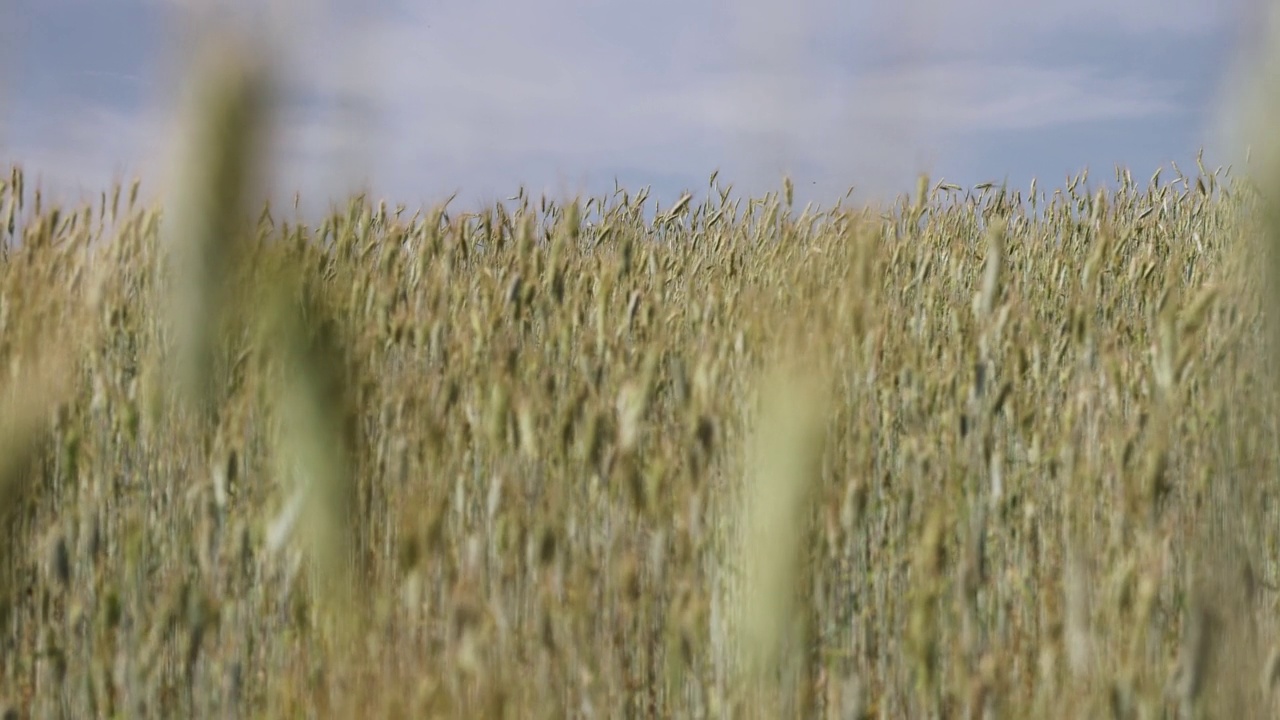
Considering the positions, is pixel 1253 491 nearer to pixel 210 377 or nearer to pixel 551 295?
pixel 551 295

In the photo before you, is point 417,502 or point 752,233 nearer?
point 417,502

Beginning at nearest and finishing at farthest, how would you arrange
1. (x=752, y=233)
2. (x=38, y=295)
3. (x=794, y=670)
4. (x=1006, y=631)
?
(x=794, y=670)
(x=1006, y=631)
(x=38, y=295)
(x=752, y=233)

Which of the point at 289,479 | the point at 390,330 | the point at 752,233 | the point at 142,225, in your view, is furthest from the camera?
the point at 752,233

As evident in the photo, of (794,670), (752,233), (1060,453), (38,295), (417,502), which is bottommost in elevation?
(794,670)

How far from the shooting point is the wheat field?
3.80ft

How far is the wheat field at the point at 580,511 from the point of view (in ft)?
3.80

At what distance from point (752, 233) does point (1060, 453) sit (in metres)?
2.45

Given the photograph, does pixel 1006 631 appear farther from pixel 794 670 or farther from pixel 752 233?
pixel 752 233

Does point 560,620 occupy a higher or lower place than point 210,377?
lower

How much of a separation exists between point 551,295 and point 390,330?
38cm

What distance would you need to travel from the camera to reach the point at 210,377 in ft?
4.38

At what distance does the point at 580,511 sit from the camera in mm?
1621

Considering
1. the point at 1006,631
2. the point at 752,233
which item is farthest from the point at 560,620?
the point at 752,233

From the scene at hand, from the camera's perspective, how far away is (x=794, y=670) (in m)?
1.20
